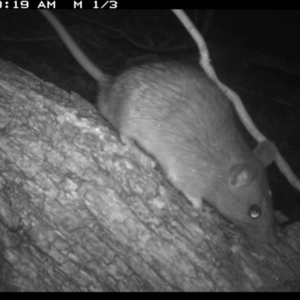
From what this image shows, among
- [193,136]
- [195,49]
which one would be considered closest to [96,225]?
[193,136]

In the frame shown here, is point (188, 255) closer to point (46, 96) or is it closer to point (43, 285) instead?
point (43, 285)

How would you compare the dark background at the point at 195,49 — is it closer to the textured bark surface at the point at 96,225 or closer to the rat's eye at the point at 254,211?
the rat's eye at the point at 254,211

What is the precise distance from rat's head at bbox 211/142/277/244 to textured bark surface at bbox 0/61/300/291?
12 centimetres

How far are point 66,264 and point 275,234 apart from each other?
1.90 meters

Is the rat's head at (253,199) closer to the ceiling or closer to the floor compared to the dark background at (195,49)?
closer to the floor

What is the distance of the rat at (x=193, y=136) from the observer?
318cm

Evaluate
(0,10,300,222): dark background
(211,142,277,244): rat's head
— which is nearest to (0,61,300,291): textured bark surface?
(211,142,277,244): rat's head

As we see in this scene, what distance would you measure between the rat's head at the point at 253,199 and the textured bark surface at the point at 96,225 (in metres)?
0.12

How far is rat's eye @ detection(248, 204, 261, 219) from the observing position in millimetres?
3164

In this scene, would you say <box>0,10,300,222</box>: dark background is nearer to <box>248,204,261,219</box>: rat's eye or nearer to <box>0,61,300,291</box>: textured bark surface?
<box>248,204,261,219</box>: rat's eye

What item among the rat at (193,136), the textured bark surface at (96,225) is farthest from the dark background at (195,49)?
the textured bark surface at (96,225)

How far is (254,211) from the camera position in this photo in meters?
3.16

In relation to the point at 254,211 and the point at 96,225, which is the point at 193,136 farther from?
the point at 96,225

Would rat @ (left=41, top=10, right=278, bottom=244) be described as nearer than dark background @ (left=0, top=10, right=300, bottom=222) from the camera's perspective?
Yes
